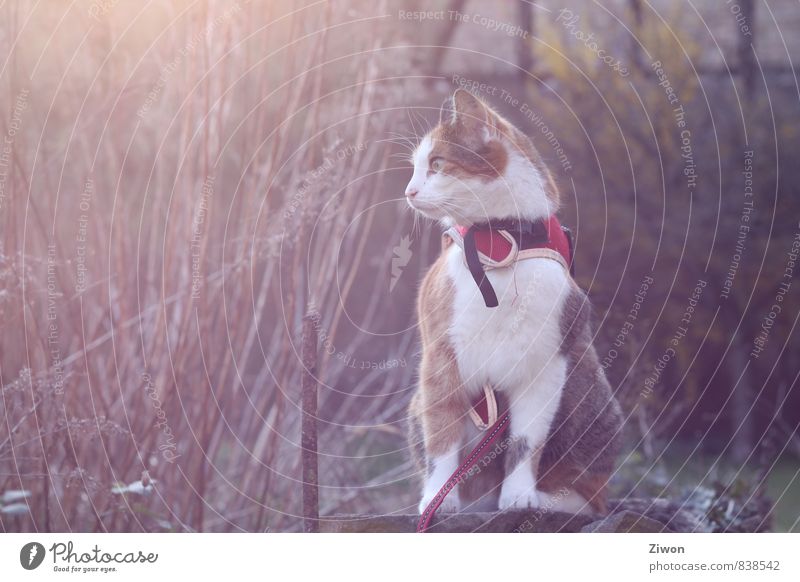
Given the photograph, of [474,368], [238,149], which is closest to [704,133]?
[238,149]

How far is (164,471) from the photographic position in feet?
4.91

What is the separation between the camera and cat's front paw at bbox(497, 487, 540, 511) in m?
1.11

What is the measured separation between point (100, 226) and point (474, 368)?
0.88 meters
